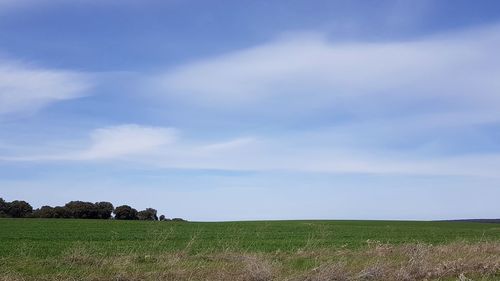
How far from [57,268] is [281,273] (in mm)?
5249

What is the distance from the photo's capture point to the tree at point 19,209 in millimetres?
95188

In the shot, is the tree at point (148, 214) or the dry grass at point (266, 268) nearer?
the dry grass at point (266, 268)

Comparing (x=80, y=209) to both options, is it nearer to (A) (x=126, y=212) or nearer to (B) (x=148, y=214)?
(A) (x=126, y=212)

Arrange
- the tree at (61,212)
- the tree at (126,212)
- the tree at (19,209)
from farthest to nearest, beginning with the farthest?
the tree at (126,212) → the tree at (61,212) → the tree at (19,209)

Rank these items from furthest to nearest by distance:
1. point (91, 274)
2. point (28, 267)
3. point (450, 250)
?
point (450, 250) < point (28, 267) < point (91, 274)

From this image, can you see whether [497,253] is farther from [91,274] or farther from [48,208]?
[48,208]

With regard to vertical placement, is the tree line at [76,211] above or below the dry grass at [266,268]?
above

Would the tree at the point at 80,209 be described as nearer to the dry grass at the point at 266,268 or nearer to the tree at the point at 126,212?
the tree at the point at 126,212

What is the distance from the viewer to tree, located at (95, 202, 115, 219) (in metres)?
97.8

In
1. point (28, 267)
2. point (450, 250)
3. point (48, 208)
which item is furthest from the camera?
point (48, 208)

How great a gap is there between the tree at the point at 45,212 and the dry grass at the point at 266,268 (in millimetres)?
85568

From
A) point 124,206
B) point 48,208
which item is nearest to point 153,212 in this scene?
point 124,206

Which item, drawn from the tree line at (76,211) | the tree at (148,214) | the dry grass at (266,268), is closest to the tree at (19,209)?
the tree line at (76,211)

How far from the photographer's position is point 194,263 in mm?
13586
